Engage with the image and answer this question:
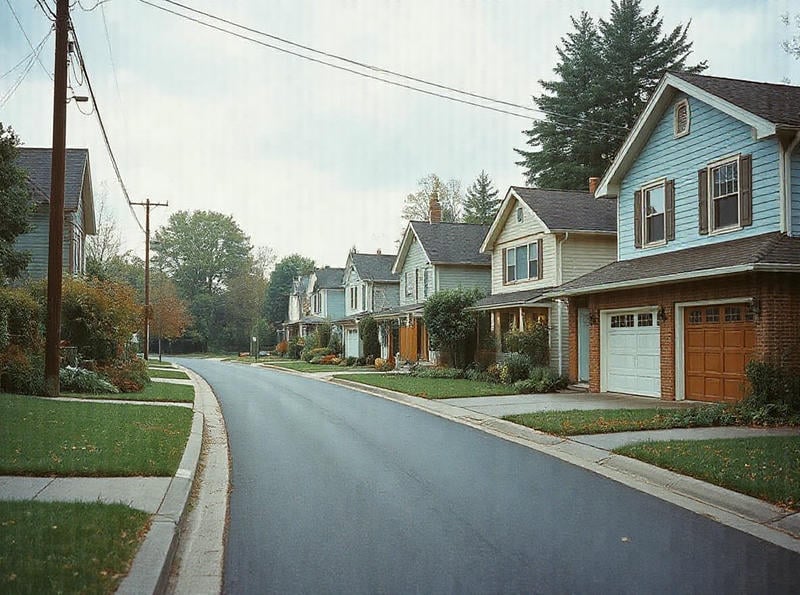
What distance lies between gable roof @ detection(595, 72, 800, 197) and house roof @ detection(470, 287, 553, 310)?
491 cm

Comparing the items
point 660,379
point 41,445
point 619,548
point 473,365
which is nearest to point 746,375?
point 660,379

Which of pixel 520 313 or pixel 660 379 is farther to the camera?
pixel 520 313

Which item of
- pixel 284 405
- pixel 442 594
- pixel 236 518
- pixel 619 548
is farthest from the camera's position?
pixel 284 405

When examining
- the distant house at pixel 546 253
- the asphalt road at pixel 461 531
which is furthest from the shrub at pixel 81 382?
the distant house at pixel 546 253

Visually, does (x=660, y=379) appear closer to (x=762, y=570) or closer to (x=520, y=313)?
(x=520, y=313)

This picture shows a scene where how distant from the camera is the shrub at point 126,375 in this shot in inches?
862

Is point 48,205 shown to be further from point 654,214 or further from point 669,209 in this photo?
point 669,209

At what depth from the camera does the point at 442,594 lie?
18.9 ft

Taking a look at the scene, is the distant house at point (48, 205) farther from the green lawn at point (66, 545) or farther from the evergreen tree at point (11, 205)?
the green lawn at point (66, 545)

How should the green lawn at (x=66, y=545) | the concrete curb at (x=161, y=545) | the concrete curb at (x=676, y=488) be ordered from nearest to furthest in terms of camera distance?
the green lawn at (x=66, y=545) < the concrete curb at (x=161, y=545) < the concrete curb at (x=676, y=488)

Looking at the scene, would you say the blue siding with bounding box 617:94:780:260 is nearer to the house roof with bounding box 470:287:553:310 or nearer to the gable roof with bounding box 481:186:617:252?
the house roof with bounding box 470:287:553:310

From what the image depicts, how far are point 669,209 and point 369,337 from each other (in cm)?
2552

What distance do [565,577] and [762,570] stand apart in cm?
169

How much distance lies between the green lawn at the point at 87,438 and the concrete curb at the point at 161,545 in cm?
64
